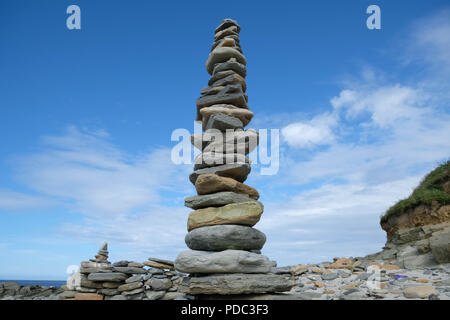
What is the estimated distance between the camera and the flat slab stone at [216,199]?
630 centimetres

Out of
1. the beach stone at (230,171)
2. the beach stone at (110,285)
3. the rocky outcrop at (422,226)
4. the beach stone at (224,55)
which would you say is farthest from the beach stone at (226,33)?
the rocky outcrop at (422,226)

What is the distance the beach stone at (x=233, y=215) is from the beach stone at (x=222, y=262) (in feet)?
2.04

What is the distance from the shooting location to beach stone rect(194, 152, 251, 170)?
6.76m

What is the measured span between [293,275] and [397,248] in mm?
5560

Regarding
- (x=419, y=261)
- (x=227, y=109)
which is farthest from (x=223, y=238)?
(x=419, y=261)

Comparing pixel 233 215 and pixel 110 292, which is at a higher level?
pixel 233 215

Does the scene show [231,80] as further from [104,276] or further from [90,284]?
[90,284]

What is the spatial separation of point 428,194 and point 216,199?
12.3m

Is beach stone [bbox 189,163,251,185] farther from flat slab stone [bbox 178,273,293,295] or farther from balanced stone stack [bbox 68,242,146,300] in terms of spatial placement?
balanced stone stack [bbox 68,242,146,300]

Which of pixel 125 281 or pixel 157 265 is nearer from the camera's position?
pixel 125 281

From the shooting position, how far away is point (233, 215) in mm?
6145

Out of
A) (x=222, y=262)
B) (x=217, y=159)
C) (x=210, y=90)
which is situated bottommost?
(x=222, y=262)

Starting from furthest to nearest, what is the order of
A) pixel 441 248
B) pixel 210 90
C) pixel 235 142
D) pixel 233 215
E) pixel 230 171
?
pixel 441 248 → pixel 210 90 → pixel 235 142 → pixel 230 171 → pixel 233 215
